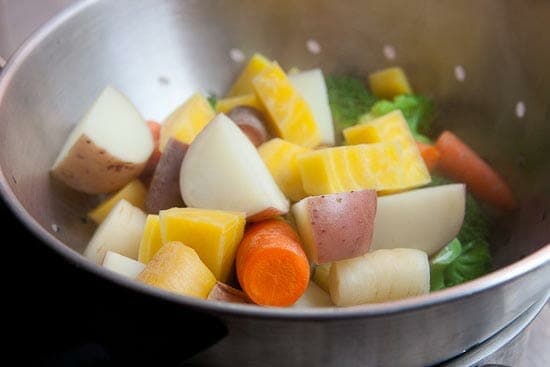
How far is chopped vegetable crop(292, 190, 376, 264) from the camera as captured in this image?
827 millimetres

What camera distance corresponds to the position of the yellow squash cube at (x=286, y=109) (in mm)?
1079

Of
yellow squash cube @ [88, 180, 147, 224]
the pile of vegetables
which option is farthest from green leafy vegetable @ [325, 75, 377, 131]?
yellow squash cube @ [88, 180, 147, 224]

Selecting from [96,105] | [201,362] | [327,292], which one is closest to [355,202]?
[327,292]

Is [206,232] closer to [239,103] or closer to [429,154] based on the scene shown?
[239,103]

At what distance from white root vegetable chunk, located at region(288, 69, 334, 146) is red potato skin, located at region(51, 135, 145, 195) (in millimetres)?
263

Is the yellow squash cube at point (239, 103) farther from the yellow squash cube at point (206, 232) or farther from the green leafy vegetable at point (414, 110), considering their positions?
the yellow squash cube at point (206, 232)

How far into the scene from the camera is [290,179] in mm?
995

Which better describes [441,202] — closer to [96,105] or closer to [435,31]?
[435,31]

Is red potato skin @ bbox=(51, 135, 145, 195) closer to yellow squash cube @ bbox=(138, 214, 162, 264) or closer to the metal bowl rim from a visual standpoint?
yellow squash cube @ bbox=(138, 214, 162, 264)

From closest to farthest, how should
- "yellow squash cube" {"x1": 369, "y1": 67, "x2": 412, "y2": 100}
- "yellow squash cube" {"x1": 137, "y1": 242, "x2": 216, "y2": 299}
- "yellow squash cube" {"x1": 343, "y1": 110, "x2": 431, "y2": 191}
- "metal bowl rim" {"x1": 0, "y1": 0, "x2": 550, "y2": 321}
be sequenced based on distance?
"metal bowl rim" {"x1": 0, "y1": 0, "x2": 550, "y2": 321}
"yellow squash cube" {"x1": 137, "y1": 242, "x2": 216, "y2": 299}
"yellow squash cube" {"x1": 343, "y1": 110, "x2": 431, "y2": 191}
"yellow squash cube" {"x1": 369, "y1": 67, "x2": 412, "y2": 100}

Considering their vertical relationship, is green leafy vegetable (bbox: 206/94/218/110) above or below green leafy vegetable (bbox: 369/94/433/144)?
above

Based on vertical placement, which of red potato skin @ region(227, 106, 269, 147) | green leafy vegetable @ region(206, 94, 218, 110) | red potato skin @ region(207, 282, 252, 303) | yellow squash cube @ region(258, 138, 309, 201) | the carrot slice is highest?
green leafy vegetable @ region(206, 94, 218, 110)

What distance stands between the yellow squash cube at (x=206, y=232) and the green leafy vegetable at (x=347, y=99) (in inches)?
15.8

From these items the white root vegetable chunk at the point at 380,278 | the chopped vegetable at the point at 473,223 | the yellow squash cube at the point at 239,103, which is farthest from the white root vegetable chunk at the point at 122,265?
the chopped vegetable at the point at 473,223
